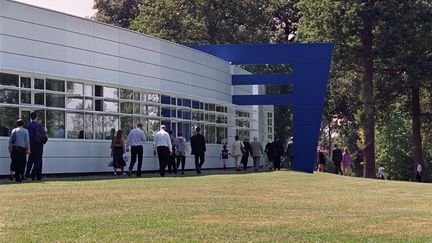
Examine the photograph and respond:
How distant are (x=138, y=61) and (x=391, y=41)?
22485 millimetres

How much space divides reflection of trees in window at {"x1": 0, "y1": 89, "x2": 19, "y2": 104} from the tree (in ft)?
155

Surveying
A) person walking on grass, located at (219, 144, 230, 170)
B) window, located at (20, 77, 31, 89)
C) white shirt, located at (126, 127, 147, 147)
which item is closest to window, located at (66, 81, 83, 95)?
window, located at (20, 77, 31, 89)

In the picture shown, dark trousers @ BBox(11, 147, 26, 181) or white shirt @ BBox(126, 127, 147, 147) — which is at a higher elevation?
white shirt @ BBox(126, 127, 147, 147)

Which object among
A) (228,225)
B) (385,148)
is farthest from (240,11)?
(228,225)

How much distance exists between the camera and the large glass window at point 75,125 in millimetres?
29266

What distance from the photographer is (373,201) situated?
17125 millimetres

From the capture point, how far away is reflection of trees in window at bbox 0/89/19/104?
25.8 metres

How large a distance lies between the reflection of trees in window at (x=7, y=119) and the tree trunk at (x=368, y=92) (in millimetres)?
30973

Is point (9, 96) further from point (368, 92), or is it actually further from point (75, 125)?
point (368, 92)

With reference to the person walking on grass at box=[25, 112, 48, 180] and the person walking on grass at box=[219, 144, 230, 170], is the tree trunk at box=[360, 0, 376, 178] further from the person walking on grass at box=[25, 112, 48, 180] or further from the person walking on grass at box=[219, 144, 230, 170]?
the person walking on grass at box=[25, 112, 48, 180]

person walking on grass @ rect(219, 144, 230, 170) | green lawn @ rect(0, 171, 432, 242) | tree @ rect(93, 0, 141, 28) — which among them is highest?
tree @ rect(93, 0, 141, 28)

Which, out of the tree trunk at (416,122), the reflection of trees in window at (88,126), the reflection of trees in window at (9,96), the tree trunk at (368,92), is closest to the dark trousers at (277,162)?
the reflection of trees in window at (88,126)

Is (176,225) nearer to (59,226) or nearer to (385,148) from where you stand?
(59,226)

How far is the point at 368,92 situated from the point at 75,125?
94.1 ft
